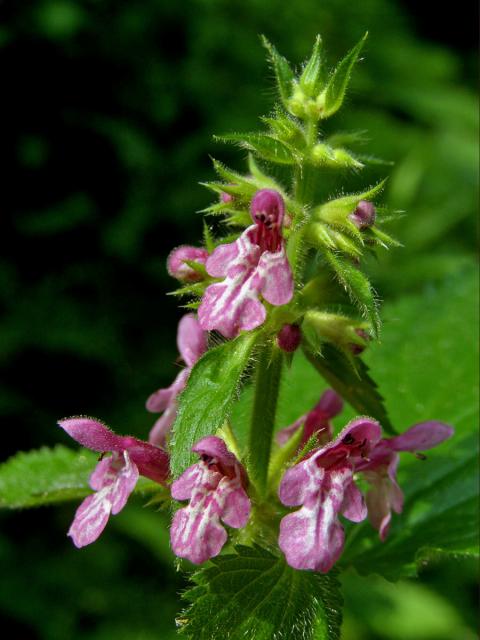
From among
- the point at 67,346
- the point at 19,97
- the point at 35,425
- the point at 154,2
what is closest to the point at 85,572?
the point at 35,425

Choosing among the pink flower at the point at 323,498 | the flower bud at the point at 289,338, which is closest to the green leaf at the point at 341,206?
the flower bud at the point at 289,338

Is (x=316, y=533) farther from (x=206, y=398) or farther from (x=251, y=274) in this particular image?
(x=251, y=274)

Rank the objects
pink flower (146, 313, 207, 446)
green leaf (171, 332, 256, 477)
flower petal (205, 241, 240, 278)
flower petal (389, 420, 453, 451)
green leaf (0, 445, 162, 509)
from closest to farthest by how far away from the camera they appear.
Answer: green leaf (171, 332, 256, 477), flower petal (205, 241, 240, 278), flower petal (389, 420, 453, 451), pink flower (146, 313, 207, 446), green leaf (0, 445, 162, 509)

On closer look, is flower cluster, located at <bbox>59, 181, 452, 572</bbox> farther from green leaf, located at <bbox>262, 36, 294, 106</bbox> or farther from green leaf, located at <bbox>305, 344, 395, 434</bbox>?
green leaf, located at <bbox>262, 36, 294, 106</bbox>

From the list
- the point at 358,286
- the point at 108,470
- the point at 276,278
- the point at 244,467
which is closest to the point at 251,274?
the point at 276,278

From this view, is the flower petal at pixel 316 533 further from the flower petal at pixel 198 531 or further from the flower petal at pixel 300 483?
the flower petal at pixel 198 531

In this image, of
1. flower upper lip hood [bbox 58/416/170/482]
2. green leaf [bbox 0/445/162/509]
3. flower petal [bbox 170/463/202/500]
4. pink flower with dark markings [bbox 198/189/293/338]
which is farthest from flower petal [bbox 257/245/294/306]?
green leaf [bbox 0/445/162/509]
